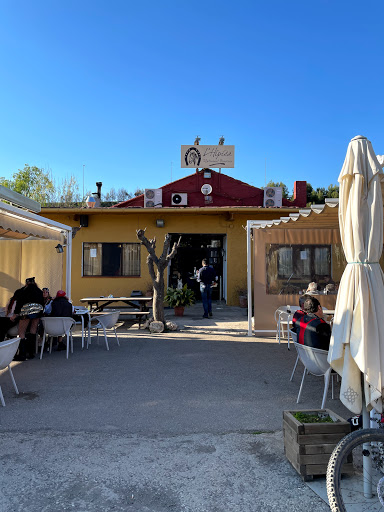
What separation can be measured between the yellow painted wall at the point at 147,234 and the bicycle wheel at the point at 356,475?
1061 centimetres

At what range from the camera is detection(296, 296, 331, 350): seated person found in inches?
170

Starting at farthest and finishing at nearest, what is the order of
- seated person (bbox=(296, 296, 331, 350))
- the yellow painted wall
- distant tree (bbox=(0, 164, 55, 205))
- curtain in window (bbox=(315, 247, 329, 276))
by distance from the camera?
distant tree (bbox=(0, 164, 55, 205))
the yellow painted wall
curtain in window (bbox=(315, 247, 329, 276))
seated person (bbox=(296, 296, 331, 350))

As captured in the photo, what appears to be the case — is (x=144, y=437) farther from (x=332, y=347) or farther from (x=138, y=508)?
(x=332, y=347)

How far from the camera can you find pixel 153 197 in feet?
48.2

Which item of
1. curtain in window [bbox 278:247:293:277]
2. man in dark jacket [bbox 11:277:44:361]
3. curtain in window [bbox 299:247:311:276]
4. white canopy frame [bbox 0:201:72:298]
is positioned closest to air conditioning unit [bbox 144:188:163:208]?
white canopy frame [bbox 0:201:72:298]

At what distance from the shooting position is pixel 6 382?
5.39 m

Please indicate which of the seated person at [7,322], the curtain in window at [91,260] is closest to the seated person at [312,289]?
the seated person at [7,322]

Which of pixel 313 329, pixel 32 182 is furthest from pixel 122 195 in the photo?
pixel 313 329

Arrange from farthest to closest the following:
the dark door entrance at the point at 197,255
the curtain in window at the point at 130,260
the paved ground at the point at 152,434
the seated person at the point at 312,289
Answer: the dark door entrance at the point at 197,255 → the curtain in window at the point at 130,260 → the seated person at the point at 312,289 → the paved ground at the point at 152,434

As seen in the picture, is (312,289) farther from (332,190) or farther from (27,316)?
(332,190)

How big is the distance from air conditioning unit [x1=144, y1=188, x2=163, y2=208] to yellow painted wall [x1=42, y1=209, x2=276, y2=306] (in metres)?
1.25

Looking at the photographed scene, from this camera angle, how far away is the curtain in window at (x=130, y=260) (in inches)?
534

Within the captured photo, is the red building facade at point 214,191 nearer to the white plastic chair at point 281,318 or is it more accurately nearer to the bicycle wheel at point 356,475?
the white plastic chair at point 281,318

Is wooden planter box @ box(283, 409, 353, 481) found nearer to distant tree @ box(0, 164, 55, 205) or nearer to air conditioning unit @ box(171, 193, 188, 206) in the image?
air conditioning unit @ box(171, 193, 188, 206)
